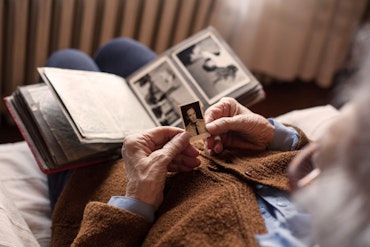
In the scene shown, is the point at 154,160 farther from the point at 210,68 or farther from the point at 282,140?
the point at 210,68

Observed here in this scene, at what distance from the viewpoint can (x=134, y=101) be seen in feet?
3.82

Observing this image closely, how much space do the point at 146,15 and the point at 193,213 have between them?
4.12ft

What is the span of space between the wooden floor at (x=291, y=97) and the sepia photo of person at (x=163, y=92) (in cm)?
95

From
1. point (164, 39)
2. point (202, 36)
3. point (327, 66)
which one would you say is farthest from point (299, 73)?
point (202, 36)

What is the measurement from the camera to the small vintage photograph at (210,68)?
45.9 inches

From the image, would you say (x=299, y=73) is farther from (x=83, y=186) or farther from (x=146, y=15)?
(x=83, y=186)

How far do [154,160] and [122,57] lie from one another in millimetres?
571

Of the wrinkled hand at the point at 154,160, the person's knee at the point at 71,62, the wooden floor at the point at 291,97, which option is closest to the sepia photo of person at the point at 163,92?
the person's knee at the point at 71,62

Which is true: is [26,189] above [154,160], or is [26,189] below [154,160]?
below

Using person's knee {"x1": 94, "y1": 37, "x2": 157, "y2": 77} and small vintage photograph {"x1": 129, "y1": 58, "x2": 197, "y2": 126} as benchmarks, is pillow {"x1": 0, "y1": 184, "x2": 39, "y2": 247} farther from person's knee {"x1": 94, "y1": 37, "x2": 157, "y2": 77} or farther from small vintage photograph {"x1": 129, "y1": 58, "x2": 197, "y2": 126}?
person's knee {"x1": 94, "y1": 37, "x2": 157, "y2": 77}

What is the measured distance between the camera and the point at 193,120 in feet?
2.79

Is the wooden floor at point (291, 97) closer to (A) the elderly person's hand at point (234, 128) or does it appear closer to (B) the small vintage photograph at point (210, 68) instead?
(B) the small vintage photograph at point (210, 68)

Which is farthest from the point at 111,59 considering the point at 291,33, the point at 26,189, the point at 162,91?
the point at 291,33

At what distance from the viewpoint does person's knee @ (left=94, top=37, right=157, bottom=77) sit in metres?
1.29
